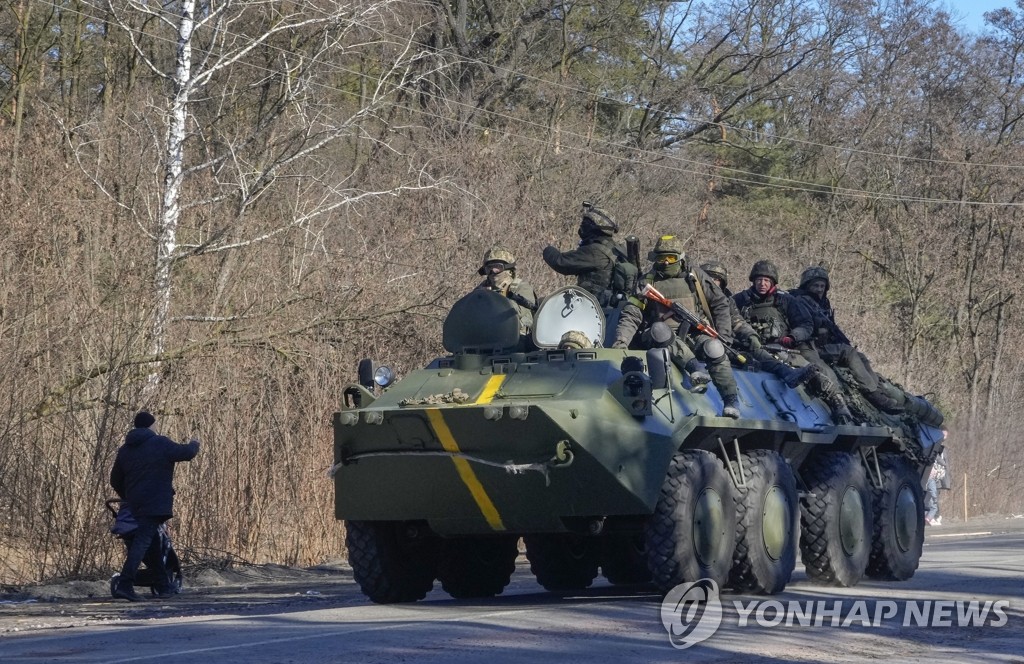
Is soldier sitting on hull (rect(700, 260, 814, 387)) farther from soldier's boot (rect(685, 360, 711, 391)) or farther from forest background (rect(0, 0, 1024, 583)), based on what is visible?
forest background (rect(0, 0, 1024, 583))

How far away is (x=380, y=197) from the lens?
985 inches

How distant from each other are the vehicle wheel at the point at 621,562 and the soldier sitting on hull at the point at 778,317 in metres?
2.40

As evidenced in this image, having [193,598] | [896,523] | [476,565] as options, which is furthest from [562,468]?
[896,523]

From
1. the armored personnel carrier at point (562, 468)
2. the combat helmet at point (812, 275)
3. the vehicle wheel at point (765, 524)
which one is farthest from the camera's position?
the combat helmet at point (812, 275)

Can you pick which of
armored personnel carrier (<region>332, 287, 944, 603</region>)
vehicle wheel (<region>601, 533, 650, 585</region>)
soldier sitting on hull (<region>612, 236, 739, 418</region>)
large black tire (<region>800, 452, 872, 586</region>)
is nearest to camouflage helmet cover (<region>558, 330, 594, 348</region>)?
armored personnel carrier (<region>332, 287, 944, 603</region>)

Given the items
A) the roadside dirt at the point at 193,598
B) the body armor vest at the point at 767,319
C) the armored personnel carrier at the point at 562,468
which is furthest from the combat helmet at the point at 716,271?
the roadside dirt at the point at 193,598

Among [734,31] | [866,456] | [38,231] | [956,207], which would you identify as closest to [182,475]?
[38,231]

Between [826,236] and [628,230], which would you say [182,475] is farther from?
[826,236]

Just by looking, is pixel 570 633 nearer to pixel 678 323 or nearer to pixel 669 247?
pixel 678 323

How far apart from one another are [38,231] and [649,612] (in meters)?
9.09

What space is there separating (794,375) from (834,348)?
76.5 inches

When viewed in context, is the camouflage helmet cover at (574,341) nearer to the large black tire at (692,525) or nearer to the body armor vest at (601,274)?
the large black tire at (692,525)

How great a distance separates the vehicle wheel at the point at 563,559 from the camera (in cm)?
1362

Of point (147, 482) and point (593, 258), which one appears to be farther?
point (147, 482)
